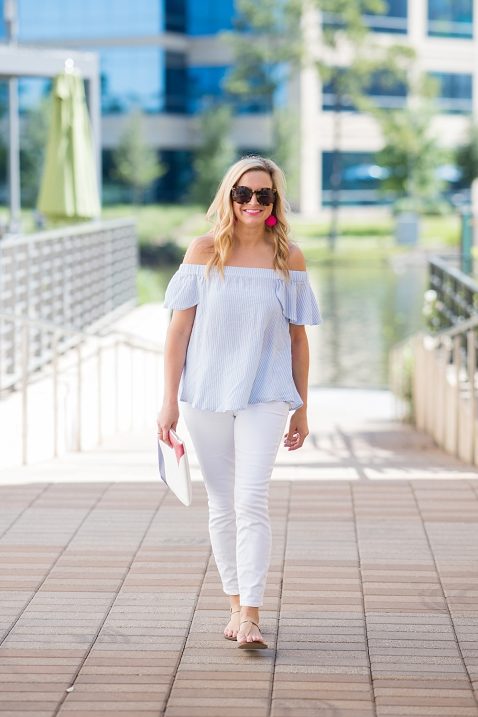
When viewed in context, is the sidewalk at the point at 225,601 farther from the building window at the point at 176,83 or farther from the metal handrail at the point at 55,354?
the building window at the point at 176,83

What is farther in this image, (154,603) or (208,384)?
(154,603)

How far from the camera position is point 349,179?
6656 cm

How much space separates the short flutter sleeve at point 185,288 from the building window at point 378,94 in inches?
2433

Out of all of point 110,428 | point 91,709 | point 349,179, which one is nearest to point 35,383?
point 110,428

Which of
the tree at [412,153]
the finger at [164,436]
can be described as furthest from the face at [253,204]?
the tree at [412,153]

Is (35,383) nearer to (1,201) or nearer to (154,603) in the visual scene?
(154,603)

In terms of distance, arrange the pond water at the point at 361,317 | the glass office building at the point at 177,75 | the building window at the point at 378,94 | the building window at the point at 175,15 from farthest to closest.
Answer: the building window at the point at 175,15 → the glass office building at the point at 177,75 → the building window at the point at 378,94 → the pond water at the point at 361,317

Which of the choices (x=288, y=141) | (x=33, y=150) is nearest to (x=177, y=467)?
(x=288, y=141)

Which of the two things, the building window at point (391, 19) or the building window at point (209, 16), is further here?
the building window at point (209, 16)

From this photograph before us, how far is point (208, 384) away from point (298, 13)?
5806 cm

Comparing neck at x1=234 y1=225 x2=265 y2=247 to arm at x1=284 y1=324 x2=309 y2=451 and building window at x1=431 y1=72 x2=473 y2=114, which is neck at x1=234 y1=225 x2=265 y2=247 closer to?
arm at x1=284 y1=324 x2=309 y2=451

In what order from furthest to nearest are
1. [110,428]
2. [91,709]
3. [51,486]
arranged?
[110,428] < [51,486] < [91,709]

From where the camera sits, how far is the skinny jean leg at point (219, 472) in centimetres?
427

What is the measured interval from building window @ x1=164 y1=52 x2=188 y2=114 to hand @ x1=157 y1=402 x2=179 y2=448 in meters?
Result: 64.8
